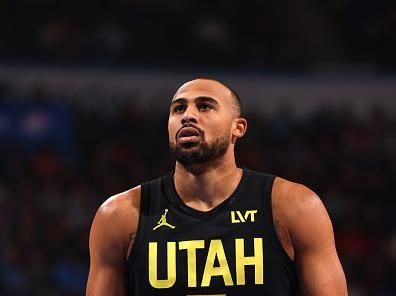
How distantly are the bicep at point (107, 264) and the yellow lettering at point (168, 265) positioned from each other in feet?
0.41

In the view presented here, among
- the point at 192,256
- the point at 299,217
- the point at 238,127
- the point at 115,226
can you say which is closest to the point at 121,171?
the point at 238,127

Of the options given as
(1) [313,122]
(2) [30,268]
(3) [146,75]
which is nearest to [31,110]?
(3) [146,75]

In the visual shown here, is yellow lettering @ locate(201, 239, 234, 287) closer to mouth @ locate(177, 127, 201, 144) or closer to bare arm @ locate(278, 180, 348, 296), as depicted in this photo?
bare arm @ locate(278, 180, 348, 296)

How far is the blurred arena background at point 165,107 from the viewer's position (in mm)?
7766

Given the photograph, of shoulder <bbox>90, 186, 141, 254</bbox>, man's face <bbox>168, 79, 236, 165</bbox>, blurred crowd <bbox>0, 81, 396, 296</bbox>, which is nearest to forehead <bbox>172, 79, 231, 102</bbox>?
man's face <bbox>168, 79, 236, 165</bbox>

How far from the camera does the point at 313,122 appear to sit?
938 cm

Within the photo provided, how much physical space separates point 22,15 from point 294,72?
338 cm

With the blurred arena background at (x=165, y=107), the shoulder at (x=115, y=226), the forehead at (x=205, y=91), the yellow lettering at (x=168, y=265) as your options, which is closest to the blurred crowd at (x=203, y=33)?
the blurred arena background at (x=165, y=107)

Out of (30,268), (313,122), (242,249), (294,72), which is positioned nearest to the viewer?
(242,249)

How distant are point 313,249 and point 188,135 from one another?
2.18 ft

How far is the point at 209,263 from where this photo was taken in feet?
10.7

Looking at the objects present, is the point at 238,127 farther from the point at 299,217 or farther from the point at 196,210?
the point at 299,217

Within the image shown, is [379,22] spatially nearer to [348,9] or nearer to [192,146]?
[348,9]

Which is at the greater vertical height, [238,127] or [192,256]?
[238,127]
